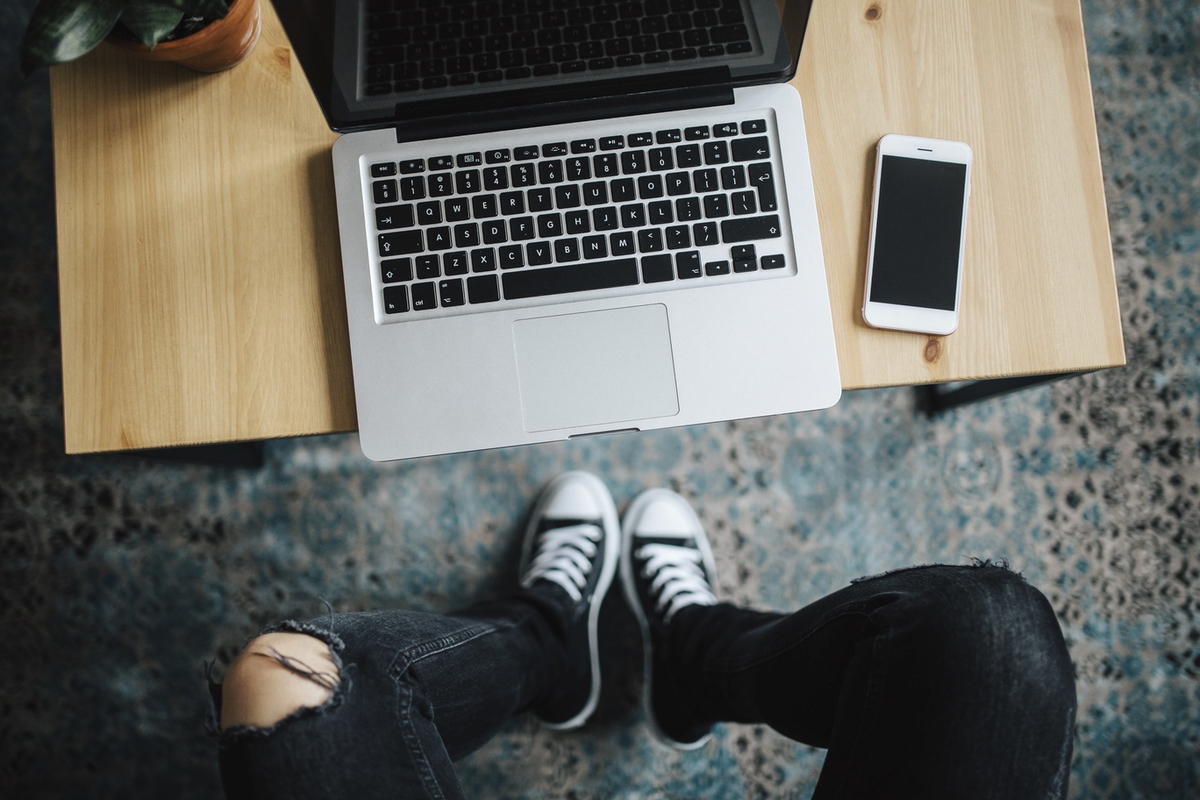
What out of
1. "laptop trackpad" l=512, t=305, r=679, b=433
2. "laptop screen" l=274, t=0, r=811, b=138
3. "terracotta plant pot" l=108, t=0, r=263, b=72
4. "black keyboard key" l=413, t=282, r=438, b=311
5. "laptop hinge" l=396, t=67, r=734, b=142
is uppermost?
"terracotta plant pot" l=108, t=0, r=263, b=72

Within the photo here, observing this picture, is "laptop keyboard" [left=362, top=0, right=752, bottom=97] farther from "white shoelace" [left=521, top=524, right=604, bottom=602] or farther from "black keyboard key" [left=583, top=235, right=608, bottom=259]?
"white shoelace" [left=521, top=524, right=604, bottom=602]

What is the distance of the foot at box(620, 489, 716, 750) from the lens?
1.07m

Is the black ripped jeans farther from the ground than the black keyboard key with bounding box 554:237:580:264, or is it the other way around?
the black keyboard key with bounding box 554:237:580:264

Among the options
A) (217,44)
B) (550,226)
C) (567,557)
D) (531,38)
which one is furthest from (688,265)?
(567,557)

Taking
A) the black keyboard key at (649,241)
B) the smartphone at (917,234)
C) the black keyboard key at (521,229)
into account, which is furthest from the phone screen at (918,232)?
the black keyboard key at (521,229)

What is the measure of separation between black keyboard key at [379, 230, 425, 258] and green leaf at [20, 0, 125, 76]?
25 centimetres

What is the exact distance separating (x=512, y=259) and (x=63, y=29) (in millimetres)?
372

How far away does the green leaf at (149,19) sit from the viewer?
1.80 ft

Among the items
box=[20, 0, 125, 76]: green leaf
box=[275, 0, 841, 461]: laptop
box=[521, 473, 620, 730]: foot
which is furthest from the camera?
box=[521, 473, 620, 730]: foot

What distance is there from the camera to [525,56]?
0.63 metres

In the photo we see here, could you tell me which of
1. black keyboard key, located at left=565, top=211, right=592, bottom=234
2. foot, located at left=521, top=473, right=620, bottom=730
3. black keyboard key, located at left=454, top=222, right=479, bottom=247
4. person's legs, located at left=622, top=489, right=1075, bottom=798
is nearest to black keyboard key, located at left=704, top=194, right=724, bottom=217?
black keyboard key, located at left=565, top=211, right=592, bottom=234

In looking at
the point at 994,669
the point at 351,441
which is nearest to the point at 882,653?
the point at 994,669

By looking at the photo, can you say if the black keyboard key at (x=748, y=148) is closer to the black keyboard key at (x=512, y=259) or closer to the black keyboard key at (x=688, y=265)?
the black keyboard key at (x=688, y=265)

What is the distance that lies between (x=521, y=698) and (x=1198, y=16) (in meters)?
1.51
